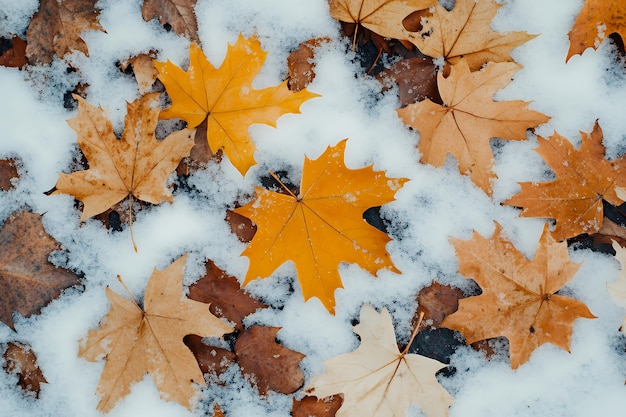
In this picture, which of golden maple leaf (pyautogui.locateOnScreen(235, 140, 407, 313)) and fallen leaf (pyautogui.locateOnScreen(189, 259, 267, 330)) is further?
fallen leaf (pyautogui.locateOnScreen(189, 259, 267, 330))

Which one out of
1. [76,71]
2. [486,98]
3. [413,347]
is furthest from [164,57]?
[413,347]

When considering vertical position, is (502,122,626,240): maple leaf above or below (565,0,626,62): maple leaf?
below

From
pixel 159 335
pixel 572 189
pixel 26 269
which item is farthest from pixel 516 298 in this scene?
pixel 26 269

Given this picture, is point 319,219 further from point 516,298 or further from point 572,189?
point 572,189

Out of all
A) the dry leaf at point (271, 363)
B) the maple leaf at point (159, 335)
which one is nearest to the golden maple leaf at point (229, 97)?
the maple leaf at point (159, 335)

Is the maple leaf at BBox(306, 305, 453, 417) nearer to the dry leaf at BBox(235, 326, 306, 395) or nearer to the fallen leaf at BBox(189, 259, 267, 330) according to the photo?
the dry leaf at BBox(235, 326, 306, 395)

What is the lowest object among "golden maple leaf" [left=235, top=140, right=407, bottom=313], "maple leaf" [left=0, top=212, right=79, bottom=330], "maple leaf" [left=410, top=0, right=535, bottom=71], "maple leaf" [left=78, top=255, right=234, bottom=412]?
"maple leaf" [left=78, top=255, right=234, bottom=412]

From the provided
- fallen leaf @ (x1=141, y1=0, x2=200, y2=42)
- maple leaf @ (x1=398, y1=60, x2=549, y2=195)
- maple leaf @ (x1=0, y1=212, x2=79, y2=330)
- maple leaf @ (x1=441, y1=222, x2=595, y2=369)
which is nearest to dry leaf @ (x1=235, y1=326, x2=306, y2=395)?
maple leaf @ (x1=441, y1=222, x2=595, y2=369)
